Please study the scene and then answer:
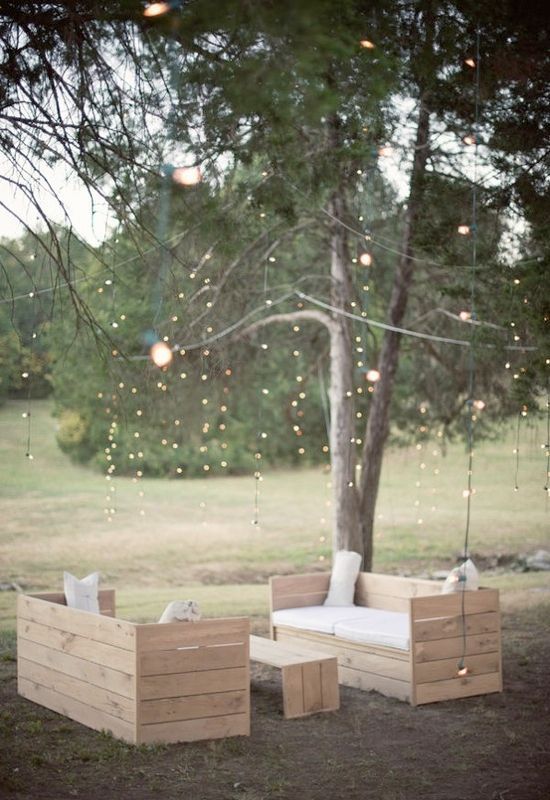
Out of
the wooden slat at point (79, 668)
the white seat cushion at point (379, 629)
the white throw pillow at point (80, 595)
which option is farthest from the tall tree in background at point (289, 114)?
the white seat cushion at point (379, 629)

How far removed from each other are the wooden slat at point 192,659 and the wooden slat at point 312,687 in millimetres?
607

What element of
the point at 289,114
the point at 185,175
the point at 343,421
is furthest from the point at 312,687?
the point at 343,421

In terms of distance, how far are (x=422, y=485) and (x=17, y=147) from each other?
11821 mm

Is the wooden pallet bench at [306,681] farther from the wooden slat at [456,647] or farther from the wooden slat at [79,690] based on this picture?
the wooden slat at [79,690]

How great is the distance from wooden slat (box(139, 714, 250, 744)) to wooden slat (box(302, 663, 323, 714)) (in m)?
0.54

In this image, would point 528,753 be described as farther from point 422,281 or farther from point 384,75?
point 422,281

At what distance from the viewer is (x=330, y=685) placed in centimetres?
582

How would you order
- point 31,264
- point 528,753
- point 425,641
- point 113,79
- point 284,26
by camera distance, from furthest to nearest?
point 31,264, point 425,641, point 528,753, point 113,79, point 284,26

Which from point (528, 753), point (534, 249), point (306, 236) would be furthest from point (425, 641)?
point (306, 236)

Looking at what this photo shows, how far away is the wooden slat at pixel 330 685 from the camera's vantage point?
579 centimetres

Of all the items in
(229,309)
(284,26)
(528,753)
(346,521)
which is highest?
(284,26)

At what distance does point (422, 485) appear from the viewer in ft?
51.3

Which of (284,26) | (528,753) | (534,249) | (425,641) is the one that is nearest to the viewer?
(284,26)

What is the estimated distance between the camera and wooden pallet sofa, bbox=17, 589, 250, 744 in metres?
4.99
